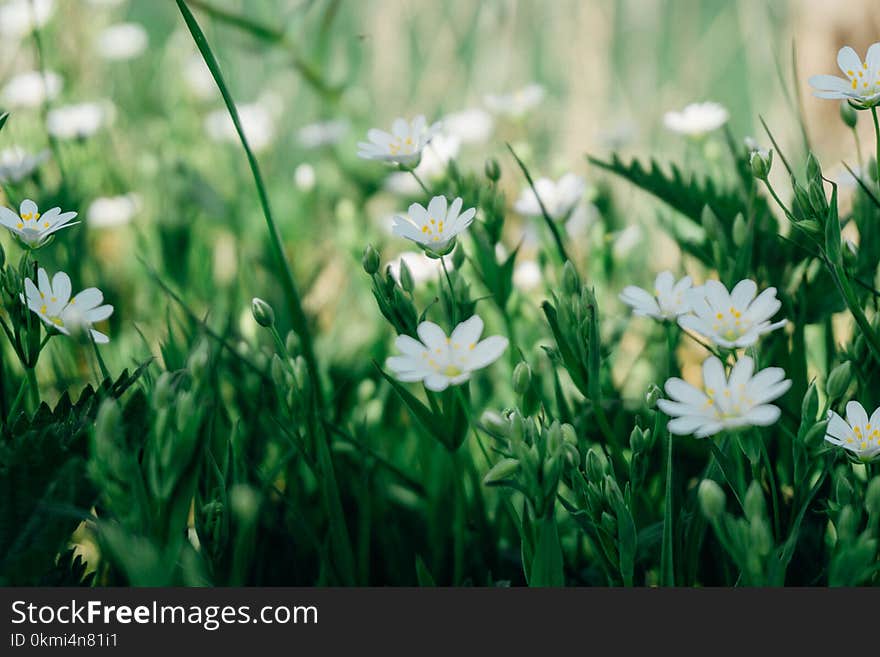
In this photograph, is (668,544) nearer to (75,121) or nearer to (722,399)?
(722,399)

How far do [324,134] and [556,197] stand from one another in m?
0.63

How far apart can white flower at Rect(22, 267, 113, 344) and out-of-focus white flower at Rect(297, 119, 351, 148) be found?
36.5 inches

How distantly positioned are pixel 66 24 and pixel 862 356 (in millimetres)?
1805

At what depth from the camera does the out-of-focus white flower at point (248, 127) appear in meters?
1.75

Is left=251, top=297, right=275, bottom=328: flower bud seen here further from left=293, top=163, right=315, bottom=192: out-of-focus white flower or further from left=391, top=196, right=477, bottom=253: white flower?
left=293, top=163, right=315, bottom=192: out-of-focus white flower

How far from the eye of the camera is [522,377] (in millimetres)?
743

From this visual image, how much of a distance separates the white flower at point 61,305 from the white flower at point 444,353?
0.25 meters

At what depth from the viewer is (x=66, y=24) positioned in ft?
6.43

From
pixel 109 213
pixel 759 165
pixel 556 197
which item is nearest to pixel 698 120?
pixel 556 197

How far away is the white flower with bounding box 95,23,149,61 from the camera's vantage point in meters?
2.06

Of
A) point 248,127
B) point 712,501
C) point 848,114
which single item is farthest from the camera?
point 248,127

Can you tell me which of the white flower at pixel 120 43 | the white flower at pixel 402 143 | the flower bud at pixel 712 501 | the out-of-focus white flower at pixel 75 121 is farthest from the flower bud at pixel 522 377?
the white flower at pixel 120 43

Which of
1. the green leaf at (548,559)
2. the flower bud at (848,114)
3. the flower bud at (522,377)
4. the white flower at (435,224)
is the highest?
the flower bud at (848,114)

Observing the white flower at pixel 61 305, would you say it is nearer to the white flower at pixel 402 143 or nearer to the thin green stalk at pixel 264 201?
the thin green stalk at pixel 264 201
